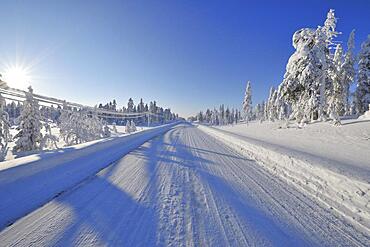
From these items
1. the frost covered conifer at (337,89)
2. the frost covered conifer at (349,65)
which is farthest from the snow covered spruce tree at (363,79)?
the frost covered conifer at (349,65)

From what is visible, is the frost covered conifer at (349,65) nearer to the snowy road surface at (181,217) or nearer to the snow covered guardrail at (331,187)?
the snow covered guardrail at (331,187)

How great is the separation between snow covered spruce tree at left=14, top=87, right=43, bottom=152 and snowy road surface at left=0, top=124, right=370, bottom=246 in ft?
58.2

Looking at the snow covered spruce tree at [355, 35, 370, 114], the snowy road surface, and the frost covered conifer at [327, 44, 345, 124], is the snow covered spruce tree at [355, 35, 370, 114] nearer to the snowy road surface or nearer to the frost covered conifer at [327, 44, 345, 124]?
the frost covered conifer at [327, 44, 345, 124]

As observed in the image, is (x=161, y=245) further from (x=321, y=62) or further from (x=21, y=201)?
(x=321, y=62)

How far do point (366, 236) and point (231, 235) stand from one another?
2116 millimetres

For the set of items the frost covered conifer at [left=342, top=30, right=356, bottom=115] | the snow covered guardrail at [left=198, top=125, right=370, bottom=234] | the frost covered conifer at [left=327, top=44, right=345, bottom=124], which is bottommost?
the snow covered guardrail at [left=198, top=125, right=370, bottom=234]

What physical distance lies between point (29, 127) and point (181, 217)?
20958mm

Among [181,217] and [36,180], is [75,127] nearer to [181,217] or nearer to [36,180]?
[36,180]

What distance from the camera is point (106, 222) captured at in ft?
9.47

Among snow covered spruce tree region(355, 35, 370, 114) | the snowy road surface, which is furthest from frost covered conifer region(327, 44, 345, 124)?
the snowy road surface

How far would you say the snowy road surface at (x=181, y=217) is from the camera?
2533 millimetres

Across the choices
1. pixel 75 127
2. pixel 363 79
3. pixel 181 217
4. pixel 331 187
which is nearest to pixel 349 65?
pixel 363 79

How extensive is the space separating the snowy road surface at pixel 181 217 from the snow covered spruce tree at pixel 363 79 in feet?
112

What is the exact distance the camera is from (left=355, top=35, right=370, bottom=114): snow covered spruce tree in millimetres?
26641
